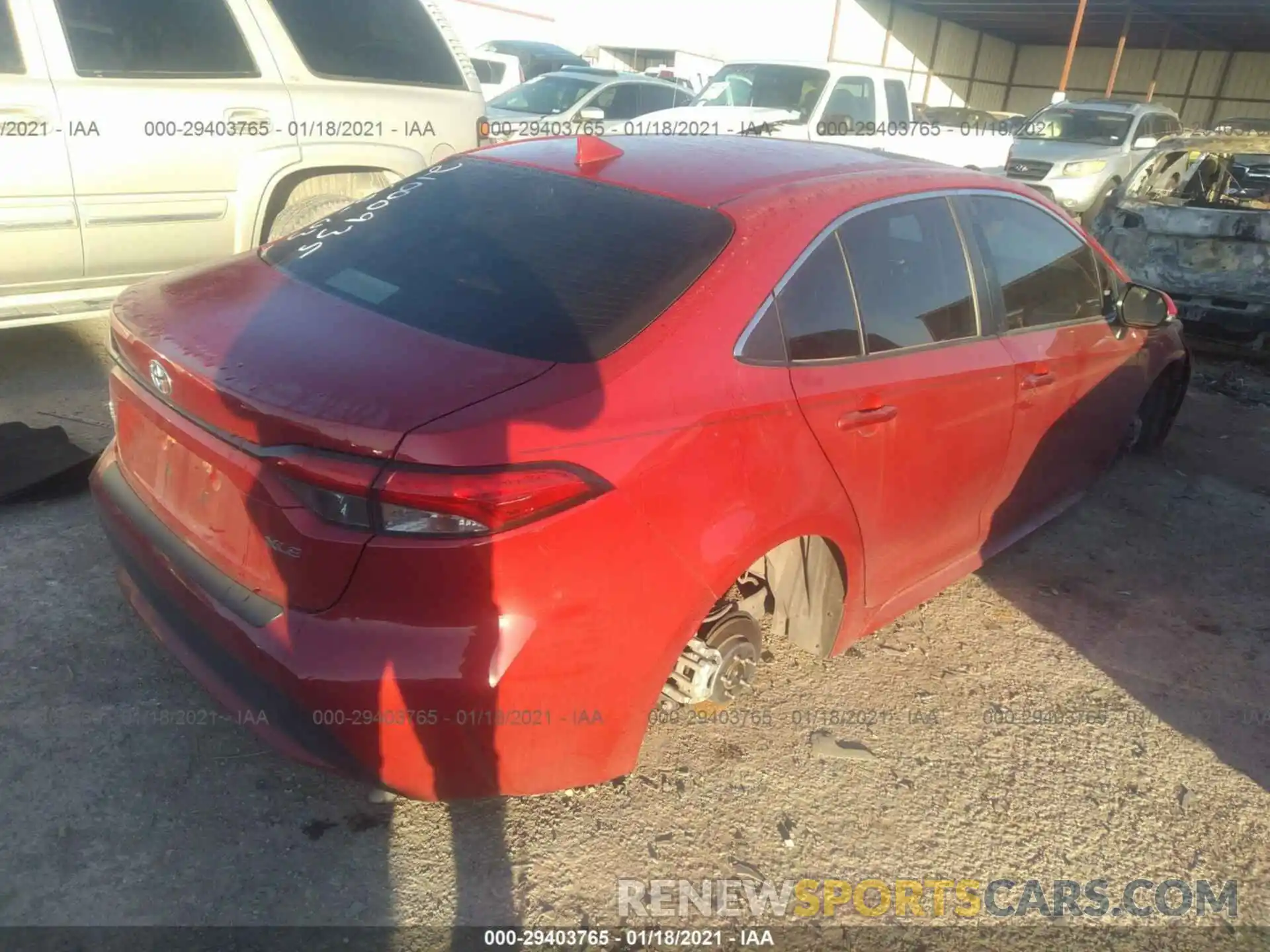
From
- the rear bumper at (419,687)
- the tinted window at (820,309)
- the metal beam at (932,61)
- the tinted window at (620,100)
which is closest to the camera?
the rear bumper at (419,687)

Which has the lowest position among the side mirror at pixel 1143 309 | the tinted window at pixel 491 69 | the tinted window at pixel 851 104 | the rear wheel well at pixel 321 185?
the tinted window at pixel 491 69

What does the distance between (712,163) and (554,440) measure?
4.27 feet

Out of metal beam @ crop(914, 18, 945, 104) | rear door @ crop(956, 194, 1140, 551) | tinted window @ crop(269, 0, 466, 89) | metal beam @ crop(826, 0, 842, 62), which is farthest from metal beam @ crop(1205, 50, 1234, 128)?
rear door @ crop(956, 194, 1140, 551)

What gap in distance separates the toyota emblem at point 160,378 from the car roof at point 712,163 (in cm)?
127

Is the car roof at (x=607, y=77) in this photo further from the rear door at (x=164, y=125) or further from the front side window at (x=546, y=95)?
the rear door at (x=164, y=125)

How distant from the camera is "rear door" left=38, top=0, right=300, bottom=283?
179 inches

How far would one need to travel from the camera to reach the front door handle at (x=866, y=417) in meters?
2.54

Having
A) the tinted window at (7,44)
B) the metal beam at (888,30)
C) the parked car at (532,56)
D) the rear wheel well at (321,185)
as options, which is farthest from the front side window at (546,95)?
the metal beam at (888,30)

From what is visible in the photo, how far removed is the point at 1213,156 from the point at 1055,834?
23.1ft

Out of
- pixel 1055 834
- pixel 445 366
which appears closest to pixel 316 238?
pixel 445 366

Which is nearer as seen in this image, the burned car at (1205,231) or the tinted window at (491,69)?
the burned car at (1205,231)

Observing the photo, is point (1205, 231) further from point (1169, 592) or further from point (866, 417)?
point (866, 417)

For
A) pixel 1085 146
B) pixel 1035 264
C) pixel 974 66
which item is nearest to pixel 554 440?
pixel 1035 264

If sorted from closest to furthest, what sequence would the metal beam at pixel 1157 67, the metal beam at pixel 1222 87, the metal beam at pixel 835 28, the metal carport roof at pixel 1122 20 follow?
1. the metal carport roof at pixel 1122 20
2. the metal beam at pixel 835 28
3. the metal beam at pixel 1157 67
4. the metal beam at pixel 1222 87
